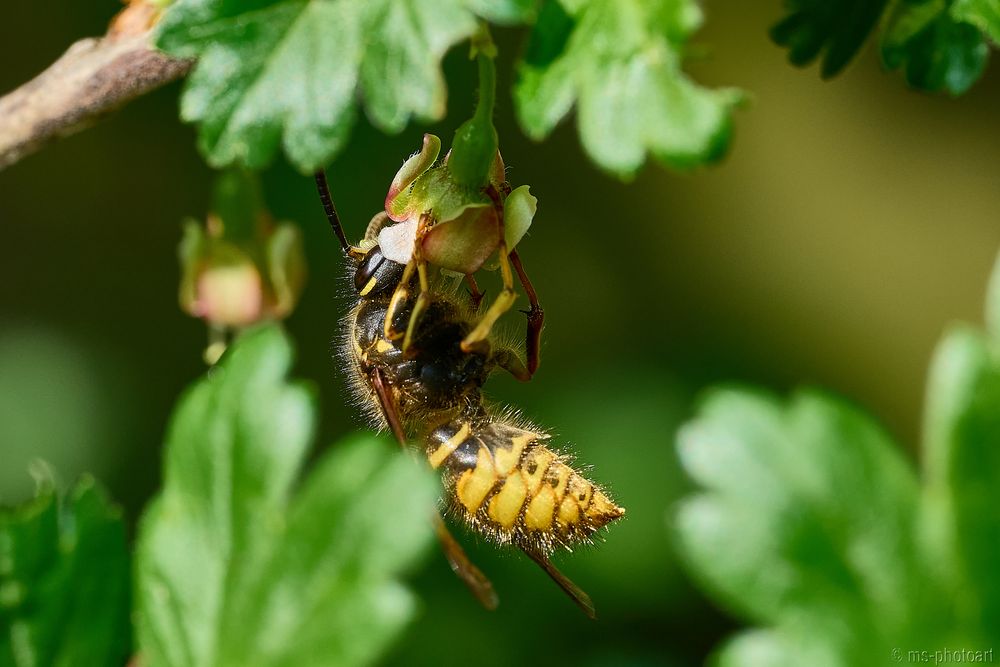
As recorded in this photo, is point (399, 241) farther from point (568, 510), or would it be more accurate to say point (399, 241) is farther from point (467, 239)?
point (568, 510)

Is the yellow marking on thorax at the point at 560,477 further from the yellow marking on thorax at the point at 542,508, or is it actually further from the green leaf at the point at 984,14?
the green leaf at the point at 984,14

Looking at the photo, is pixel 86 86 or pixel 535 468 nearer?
pixel 86 86

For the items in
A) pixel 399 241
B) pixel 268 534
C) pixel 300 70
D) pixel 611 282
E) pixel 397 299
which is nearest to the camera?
pixel 268 534

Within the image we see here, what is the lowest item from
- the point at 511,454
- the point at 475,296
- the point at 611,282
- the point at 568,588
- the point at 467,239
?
the point at 611,282

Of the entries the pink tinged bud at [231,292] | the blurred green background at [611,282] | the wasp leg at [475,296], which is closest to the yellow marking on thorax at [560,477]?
the wasp leg at [475,296]

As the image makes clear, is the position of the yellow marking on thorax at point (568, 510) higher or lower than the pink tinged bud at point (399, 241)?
lower

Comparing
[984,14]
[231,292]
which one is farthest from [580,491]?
[984,14]

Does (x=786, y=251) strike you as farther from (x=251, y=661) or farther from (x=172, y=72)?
(x=251, y=661)
